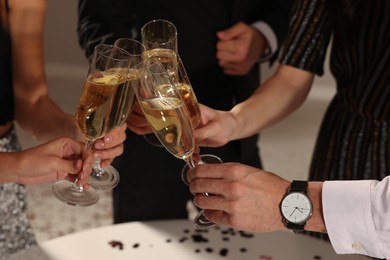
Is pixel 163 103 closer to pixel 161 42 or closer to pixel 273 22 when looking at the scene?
Result: pixel 161 42

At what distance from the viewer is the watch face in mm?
1557

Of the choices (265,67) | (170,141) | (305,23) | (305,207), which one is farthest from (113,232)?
(265,67)

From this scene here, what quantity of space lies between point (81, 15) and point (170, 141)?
45.5 inches

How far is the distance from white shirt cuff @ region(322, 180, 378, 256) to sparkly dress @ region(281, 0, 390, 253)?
0.51m

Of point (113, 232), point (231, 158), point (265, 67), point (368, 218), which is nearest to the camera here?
point (368, 218)

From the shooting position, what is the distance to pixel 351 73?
202cm

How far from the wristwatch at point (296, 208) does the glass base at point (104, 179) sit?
2.01 ft

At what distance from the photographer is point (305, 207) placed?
1.56 meters

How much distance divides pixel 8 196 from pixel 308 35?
104 centimetres

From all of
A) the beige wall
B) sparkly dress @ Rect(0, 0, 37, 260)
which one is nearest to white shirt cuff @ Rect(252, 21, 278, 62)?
sparkly dress @ Rect(0, 0, 37, 260)

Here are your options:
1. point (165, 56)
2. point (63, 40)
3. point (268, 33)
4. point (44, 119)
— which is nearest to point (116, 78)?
point (165, 56)

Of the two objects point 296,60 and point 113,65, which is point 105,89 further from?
point 296,60

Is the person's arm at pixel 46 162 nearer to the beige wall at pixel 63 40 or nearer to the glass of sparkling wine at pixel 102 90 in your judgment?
the glass of sparkling wine at pixel 102 90

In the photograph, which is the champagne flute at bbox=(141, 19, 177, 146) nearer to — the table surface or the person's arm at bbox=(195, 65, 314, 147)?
the person's arm at bbox=(195, 65, 314, 147)
